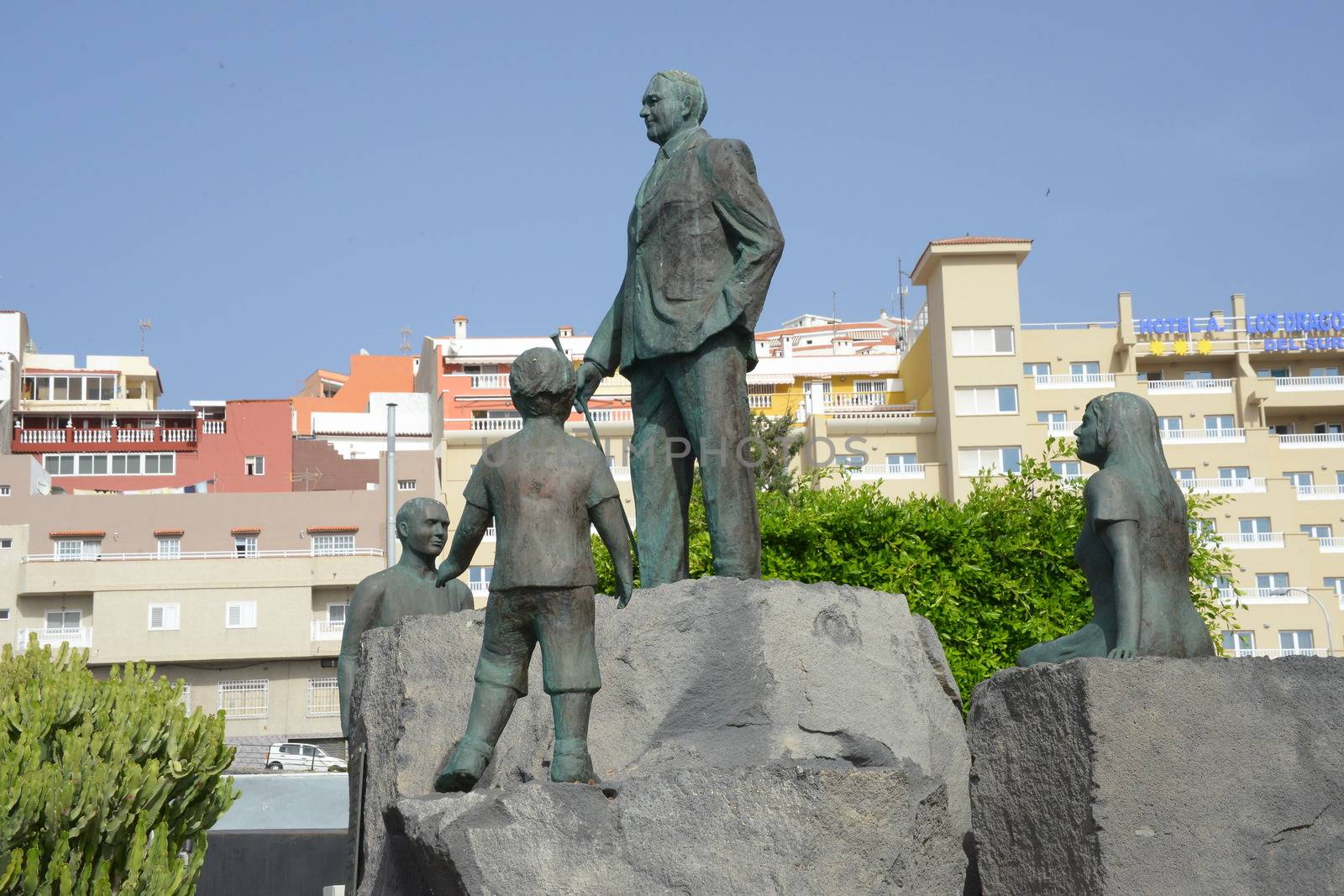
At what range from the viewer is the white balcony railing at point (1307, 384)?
178 feet

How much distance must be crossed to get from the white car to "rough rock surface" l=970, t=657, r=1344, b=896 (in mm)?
35268

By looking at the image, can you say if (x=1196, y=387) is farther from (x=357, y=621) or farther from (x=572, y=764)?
(x=572, y=764)

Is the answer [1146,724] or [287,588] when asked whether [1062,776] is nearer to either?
[1146,724]

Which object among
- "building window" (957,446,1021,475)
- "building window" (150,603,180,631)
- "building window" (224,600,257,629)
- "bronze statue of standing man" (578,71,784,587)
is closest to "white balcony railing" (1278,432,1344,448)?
"building window" (957,446,1021,475)

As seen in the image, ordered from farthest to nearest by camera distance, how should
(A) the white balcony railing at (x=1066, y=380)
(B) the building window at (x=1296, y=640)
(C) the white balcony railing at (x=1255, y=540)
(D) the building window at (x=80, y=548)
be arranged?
(A) the white balcony railing at (x=1066, y=380), (C) the white balcony railing at (x=1255, y=540), (D) the building window at (x=80, y=548), (B) the building window at (x=1296, y=640)

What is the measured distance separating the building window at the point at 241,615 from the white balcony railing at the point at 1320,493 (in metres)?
30.8

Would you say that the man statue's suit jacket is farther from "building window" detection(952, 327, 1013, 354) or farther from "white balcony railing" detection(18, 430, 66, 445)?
"white balcony railing" detection(18, 430, 66, 445)

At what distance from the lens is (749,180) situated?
827cm

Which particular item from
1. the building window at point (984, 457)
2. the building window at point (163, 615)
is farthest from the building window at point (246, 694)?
the building window at point (984, 457)

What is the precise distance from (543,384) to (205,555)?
40.8 metres

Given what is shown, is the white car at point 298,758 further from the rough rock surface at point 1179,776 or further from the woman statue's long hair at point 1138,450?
the rough rock surface at point 1179,776

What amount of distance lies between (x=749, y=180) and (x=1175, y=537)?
8.98 feet

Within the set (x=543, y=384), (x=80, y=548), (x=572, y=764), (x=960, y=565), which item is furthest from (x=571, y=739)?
(x=80, y=548)

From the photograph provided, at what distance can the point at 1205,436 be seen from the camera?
167 feet
